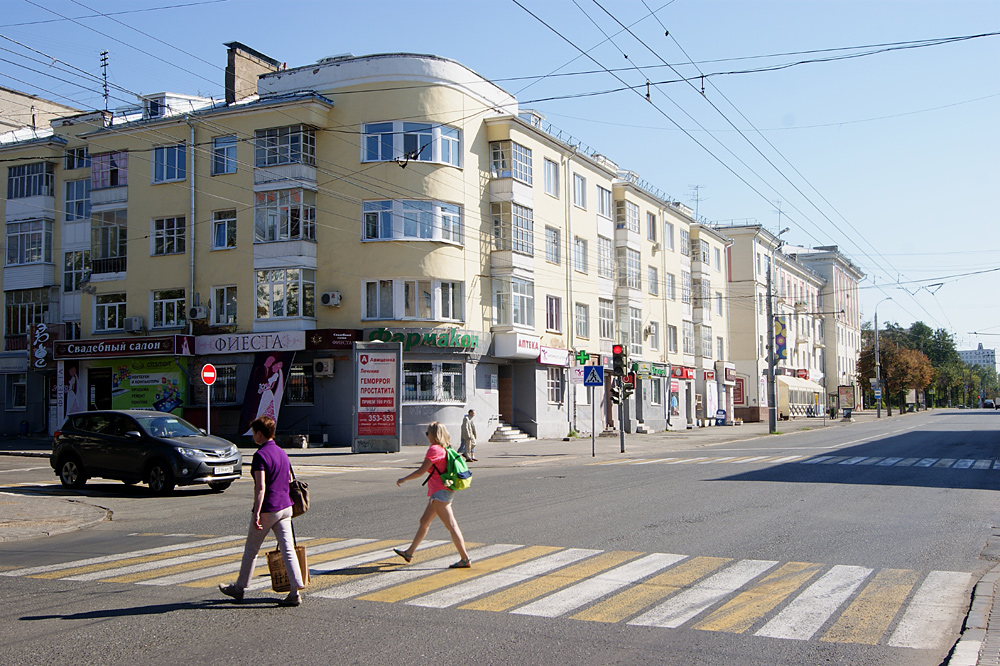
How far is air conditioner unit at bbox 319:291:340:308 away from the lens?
32369 millimetres

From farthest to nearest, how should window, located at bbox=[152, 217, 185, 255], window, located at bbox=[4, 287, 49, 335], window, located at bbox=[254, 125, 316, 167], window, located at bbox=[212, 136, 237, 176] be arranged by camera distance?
window, located at bbox=[4, 287, 49, 335] < window, located at bbox=[152, 217, 185, 255] < window, located at bbox=[212, 136, 237, 176] < window, located at bbox=[254, 125, 316, 167]

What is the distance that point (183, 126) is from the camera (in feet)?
115

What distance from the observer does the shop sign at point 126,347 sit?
110 feet

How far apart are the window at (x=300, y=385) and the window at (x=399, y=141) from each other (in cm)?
830

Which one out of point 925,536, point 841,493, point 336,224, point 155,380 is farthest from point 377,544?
point 155,380

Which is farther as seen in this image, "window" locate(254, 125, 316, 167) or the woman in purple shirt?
"window" locate(254, 125, 316, 167)

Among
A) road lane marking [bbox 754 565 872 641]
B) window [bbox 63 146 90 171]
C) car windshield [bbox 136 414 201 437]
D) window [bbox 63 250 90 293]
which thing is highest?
window [bbox 63 146 90 171]

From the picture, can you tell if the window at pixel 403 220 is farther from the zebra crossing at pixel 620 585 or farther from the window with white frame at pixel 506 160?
the zebra crossing at pixel 620 585

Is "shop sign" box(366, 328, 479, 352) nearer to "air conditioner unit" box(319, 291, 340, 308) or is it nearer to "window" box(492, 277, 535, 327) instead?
"air conditioner unit" box(319, 291, 340, 308)

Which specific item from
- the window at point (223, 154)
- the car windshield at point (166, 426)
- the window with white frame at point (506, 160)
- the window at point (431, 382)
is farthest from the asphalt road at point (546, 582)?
the window with white frame at point (506, 160)

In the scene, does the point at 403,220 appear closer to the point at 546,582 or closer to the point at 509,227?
the point at 509,227

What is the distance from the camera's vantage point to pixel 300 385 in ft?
108

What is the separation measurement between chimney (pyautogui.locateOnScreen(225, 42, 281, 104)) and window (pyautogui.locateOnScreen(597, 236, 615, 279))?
57.2 ft

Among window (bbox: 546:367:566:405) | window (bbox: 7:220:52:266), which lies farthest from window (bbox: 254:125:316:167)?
window (bbox: 546:367:566:405)
